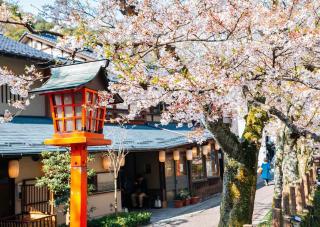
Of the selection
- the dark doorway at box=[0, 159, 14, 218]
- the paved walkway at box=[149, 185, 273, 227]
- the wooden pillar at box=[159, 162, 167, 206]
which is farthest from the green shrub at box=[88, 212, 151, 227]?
the wooden pillar at box=[159, 162, 167, 206]

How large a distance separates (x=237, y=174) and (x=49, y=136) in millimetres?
7926

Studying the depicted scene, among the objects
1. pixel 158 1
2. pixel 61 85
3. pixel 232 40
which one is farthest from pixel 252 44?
pixel 61 85

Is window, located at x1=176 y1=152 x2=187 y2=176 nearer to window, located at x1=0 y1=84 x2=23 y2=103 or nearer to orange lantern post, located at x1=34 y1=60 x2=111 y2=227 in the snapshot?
window, located at x1=0 y1=84 x2=23 y2=103

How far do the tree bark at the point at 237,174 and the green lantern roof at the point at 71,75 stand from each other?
2729mm

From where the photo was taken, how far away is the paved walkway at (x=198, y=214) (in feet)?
44.7

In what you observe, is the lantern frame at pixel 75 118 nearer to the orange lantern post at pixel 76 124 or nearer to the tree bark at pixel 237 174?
the orange lantern post at pixel 76 124

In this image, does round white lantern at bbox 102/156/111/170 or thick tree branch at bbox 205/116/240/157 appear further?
round white lantern at bbox 102/156/111/170

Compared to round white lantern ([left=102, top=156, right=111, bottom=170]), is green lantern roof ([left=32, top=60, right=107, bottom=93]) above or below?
above

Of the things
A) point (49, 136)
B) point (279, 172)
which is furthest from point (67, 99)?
point (49, 136)

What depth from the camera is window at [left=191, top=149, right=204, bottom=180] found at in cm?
2144

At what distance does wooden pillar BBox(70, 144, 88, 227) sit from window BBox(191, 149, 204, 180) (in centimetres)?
1651

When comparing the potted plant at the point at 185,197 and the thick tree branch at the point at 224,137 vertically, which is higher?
the thick tree branch at the point at 224,137

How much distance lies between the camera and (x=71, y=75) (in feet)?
17.9

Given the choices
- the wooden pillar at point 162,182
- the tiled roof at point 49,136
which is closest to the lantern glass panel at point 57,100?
the tiled roof at point 49,136
